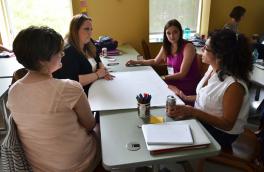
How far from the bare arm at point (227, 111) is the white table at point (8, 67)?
1843 mm

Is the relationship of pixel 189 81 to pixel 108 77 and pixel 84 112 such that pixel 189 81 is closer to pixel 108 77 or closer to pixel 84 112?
pixel 108 77

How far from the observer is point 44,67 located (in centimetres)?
118

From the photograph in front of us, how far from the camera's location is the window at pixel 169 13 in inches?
160

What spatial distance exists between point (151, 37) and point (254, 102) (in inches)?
74.5

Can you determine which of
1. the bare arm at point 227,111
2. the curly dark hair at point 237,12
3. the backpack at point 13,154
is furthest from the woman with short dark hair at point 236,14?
the backpack at point 13,154

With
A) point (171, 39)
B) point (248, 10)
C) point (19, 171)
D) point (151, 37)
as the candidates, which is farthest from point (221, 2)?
point (19, 171)

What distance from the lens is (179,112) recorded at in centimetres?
139

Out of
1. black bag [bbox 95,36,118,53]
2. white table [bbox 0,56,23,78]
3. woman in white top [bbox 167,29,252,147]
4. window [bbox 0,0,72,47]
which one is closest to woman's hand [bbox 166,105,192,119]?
woman in white top [bbox 167,29,252,147]

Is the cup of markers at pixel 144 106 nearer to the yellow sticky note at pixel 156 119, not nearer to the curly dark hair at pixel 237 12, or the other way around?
the yellow sticky note at pixel 156 119

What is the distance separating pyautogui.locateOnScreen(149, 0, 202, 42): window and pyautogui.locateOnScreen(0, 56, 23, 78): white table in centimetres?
214

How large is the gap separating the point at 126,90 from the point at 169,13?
108 inches

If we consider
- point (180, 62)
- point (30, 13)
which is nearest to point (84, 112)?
point (180, 62)

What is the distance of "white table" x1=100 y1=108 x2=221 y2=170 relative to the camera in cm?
104

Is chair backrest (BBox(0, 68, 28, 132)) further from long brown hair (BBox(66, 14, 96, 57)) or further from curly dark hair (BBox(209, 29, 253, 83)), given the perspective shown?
curly dark hair (BBox(209, 29, 253, 83))
